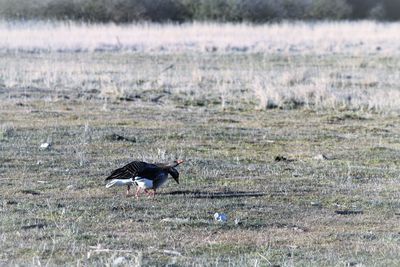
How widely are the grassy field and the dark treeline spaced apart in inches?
435

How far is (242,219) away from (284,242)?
0.88 meters

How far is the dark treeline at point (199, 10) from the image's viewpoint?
36.0 m

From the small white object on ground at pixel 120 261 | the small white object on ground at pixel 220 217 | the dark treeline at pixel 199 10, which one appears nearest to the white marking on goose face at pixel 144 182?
the small white object on ground at pixel 220 217

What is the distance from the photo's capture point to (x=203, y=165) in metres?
11.6

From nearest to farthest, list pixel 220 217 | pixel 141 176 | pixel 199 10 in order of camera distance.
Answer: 1. pixel 220 217
2. pixel 141 176
3. pixel 199 10

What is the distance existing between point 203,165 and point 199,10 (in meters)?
33.0

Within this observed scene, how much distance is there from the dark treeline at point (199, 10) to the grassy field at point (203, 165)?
11.1 metres

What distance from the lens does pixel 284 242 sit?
306 inches

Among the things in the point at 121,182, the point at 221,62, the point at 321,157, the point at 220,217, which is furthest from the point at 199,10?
the point at 220,217

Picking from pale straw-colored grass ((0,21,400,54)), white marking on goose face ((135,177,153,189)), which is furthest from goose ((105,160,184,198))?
pale straw-colored grass ((0,21,400,54))

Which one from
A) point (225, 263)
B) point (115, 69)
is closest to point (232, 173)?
point (225, 263)

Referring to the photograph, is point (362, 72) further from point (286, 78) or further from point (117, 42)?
point (117, 42)

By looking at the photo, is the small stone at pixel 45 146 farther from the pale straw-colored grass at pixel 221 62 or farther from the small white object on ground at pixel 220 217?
the pale straw-colored grass at pixel 221 62

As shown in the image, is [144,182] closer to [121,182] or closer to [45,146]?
[121,182]
